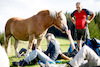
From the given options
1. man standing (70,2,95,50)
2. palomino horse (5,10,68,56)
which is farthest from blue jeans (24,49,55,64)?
man standing (70,2,95,50)

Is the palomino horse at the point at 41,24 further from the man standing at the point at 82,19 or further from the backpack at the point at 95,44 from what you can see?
the backpack at the point at 95,44

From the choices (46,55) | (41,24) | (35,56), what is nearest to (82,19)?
(41,24)

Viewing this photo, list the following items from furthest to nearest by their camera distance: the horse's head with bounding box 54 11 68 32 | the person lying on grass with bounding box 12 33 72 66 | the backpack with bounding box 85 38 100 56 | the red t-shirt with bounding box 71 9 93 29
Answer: the red t-shirt with bounding box 71 9 93 29
the horse's head with bounding box 54 11 68 32
the backpack with bounding box 85 38 100 56
the person lying on grass with bounding box 12 33 72 66

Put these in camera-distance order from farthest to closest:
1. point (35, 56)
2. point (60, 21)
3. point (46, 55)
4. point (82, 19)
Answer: point (82, 19) → point (60, 21) → point (46, 55) → point (35, 56)

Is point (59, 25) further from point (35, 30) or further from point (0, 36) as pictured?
point (0, 36)

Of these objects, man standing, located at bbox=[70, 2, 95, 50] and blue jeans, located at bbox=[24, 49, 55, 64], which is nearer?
blue jeans, located at bbox=[24, 49, 55, 64]

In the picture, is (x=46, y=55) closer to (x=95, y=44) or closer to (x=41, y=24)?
(x=41, y=24)

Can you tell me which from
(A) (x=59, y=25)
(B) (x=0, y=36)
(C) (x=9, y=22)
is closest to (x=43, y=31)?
(A) (x=59, y=25)

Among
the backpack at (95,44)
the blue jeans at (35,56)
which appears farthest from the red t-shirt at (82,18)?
the blue jeans at (35,56)

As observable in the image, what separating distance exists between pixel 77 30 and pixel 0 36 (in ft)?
26.8

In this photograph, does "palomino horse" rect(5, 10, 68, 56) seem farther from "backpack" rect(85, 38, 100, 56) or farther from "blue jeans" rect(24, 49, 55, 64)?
"blue jeans" rect(24, 49, 55, 64)

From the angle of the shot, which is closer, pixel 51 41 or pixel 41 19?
pixel 51 41

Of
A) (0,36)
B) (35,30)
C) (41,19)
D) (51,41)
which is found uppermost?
(41,19)

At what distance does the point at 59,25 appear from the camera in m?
4.20
